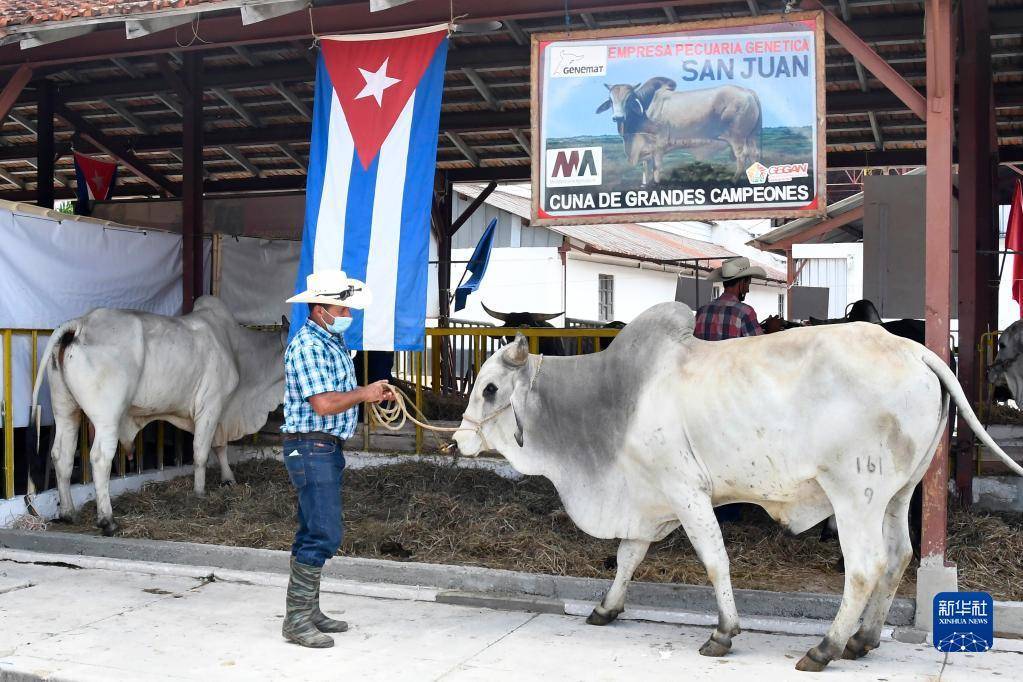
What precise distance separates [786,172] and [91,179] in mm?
9969

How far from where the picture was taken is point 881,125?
1214 centimetres

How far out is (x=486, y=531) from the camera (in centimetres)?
735

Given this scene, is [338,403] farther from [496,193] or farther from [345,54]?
[496,193]

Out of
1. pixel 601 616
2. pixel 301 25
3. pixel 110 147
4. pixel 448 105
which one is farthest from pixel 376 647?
pixel 110 147

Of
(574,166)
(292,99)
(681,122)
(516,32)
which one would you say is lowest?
(574,166)

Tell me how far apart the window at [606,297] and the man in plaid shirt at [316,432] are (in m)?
21.7

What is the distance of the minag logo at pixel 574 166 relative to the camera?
662 centimetres

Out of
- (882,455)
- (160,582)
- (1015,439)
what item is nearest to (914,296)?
(1015,439)

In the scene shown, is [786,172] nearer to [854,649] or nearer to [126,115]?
[854,649]

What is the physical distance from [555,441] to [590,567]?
1217 millimetres

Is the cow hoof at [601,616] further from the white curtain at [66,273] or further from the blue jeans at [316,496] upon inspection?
the white curtain at [66,273]

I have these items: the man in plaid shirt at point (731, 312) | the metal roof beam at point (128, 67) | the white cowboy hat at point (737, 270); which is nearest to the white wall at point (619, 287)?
the metal roof beam at point (128, 67)

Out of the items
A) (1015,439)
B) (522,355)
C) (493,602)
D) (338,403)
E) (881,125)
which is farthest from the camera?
(881,125)

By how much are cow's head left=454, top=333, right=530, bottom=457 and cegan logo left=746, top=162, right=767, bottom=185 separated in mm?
1696
